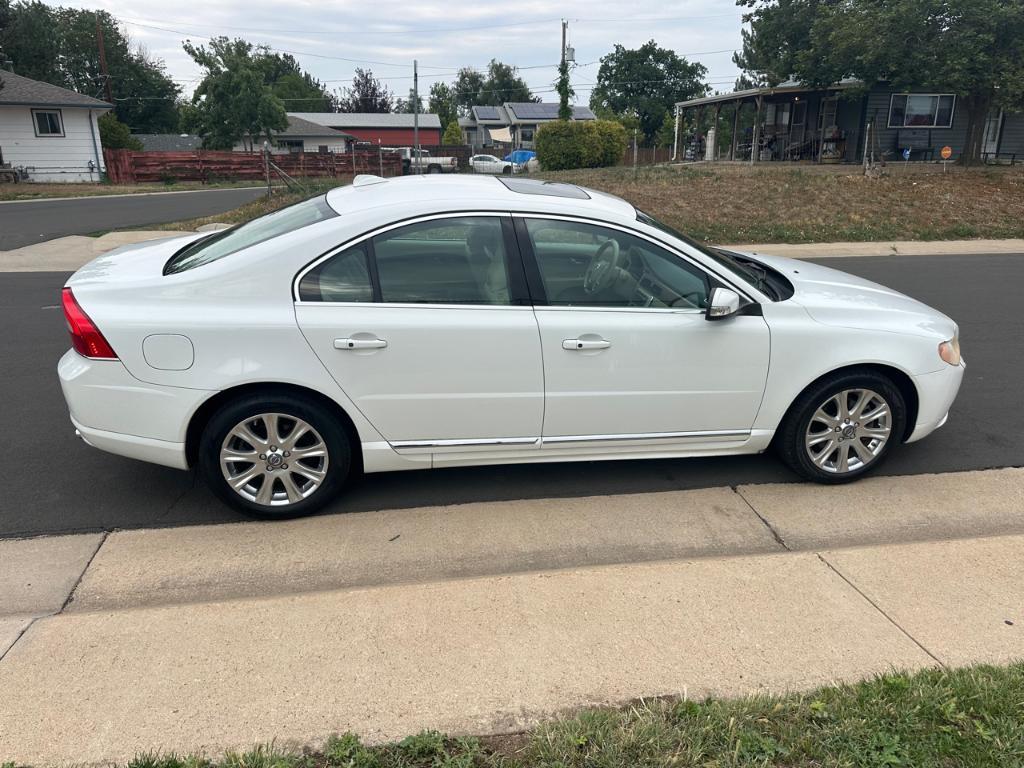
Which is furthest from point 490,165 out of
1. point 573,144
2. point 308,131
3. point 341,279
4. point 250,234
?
point 341,279

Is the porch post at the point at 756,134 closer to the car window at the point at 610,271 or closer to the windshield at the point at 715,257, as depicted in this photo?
the windshield at the point at 715,257

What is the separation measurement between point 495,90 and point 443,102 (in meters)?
7.23

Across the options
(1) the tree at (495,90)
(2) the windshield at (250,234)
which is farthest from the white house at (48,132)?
A: (1) the tree at (495,90)

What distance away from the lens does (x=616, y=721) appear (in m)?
2.46

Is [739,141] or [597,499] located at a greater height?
[739,141]

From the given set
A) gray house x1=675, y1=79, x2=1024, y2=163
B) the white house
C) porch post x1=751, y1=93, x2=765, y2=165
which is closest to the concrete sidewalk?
gray house x1=675, y1=79, x2=1024, y2=163

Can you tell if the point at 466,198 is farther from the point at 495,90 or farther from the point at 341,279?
the point at 495,90

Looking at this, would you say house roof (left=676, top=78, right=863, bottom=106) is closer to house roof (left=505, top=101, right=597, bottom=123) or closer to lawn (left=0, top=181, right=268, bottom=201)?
lawn (left=0, top=181, right=268, bottom=201)

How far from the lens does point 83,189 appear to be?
1249 inches

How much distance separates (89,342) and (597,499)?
2.69m

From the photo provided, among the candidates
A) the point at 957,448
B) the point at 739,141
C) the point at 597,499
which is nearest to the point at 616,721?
the point at 597,499

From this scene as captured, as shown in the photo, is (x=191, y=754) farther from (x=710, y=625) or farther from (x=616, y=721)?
(x=710, y=625)

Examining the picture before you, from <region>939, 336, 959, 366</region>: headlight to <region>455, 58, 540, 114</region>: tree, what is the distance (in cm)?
10317

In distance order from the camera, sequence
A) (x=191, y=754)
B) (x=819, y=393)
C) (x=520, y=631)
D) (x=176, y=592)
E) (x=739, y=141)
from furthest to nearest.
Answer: (x=739, y=141)
(x=819, y=393)
(x=176, y=592)
(x=520, y=631)
(x=191, y=754)
